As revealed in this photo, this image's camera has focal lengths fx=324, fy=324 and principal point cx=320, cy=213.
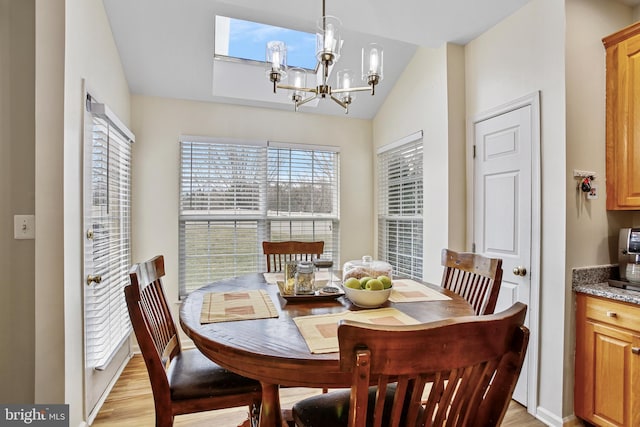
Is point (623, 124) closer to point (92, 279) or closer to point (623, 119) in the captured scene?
point (623, 119)

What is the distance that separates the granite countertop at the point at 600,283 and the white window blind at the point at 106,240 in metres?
2.83

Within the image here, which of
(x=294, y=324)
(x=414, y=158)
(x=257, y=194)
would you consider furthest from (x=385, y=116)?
(x=294, y=324)

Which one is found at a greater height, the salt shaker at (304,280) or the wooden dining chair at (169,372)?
the salt shaker at (304,280)

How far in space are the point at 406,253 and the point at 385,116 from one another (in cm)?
145

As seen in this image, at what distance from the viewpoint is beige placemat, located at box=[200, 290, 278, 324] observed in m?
1.30

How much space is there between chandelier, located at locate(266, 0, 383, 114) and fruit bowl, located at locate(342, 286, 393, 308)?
1.03m

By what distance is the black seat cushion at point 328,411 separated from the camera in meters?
1.12

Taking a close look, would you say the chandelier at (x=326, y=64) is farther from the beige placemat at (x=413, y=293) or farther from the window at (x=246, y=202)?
the window at (x=246, y=202)

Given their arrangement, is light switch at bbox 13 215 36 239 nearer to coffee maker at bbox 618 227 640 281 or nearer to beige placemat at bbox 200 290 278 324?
beige placemat at bbox 200 290 278 324

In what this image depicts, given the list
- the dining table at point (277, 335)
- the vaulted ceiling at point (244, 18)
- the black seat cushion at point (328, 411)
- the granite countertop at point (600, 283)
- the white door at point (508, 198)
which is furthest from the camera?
the vaulted ceiling at point (244, 18)

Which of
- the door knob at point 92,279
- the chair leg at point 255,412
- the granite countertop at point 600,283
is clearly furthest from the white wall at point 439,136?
the door knob at point 92,279

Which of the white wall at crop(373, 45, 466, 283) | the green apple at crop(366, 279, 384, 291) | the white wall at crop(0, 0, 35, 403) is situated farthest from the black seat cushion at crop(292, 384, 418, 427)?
the white wall at crop(373, 45, 466, 283)

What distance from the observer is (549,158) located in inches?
77.0

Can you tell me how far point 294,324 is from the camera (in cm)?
124
